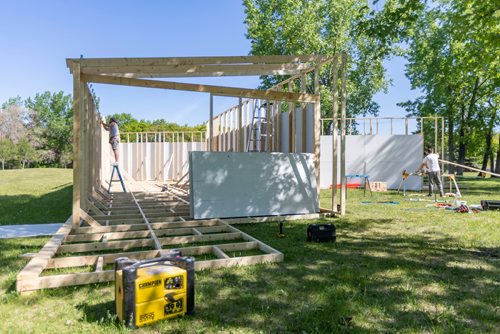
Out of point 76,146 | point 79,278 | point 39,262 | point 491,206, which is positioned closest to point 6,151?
point 76,146

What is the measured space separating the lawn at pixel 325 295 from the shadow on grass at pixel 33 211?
5.92ft

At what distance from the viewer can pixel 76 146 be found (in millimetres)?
5625

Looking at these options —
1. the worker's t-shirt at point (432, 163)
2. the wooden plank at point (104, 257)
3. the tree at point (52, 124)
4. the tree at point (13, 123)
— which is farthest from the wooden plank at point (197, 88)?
the tree at point (13, 123)

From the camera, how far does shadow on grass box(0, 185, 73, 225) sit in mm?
6648

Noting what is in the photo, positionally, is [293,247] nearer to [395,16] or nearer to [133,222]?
[133,222]

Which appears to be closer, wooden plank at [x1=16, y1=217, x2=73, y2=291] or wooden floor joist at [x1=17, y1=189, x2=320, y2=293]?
wooden plank at [x1=16, y1=217, x2=73, y2=291]

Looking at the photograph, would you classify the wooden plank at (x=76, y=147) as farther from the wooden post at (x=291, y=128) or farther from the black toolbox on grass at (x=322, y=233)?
the wooden post at (x=291, y=128)

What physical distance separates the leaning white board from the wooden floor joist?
248 millimetres

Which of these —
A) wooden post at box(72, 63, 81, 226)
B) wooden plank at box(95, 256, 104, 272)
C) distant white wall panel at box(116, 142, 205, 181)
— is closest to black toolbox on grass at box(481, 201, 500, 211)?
wooden plank at box(95, 256, 104, 272)

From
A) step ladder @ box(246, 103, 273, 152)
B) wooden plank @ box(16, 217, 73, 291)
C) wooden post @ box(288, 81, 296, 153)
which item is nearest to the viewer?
wooden plank @ box(16, 217, 73, 291)

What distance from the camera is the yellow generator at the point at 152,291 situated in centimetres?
239

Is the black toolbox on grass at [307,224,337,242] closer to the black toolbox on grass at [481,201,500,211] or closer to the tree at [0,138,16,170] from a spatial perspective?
the black toolbox on grass at [481,201,500,211]

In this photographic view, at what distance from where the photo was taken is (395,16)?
6.48 meters

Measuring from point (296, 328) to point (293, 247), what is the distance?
233 cm
